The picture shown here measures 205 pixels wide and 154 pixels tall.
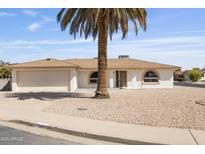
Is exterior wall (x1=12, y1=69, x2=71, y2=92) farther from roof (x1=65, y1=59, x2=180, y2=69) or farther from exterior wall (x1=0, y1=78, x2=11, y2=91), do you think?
exterior wall (x1=0, y1=78, x2=11, y2=91)

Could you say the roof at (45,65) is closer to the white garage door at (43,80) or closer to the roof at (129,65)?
the white garage door at (43,80)

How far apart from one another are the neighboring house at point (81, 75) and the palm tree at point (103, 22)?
30.3ft

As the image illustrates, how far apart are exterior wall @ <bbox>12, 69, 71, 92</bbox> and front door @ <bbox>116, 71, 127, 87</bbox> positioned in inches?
254

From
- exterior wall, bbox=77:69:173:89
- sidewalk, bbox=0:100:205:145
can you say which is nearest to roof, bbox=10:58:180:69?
exterior wall, bbox=77:69:173:89

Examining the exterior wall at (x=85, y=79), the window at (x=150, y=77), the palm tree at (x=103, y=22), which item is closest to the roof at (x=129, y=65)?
the exterior wall at (x=85, y=79)

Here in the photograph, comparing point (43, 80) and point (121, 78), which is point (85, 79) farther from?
point (43, 80)

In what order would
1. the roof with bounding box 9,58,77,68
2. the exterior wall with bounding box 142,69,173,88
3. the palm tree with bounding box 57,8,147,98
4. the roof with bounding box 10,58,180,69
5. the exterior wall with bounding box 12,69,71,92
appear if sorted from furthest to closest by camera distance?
the exterior wall with bounding box 142,69,173,88 → the exterior wall with bounding box 12,69,71,92 → the roof with bounding box 10,58,180,69 → the roof with bounding box 9,58,77,68 → the palm tree with bounding box 57,8,147,98

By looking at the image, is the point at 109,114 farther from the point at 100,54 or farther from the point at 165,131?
the point at 100,54

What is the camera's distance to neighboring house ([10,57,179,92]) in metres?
26.9

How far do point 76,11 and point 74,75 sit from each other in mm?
10788
